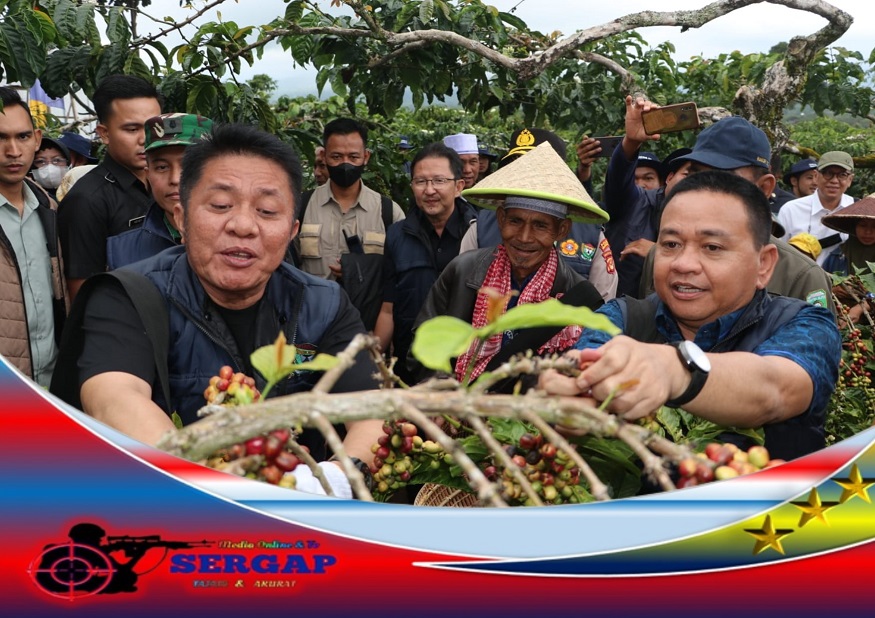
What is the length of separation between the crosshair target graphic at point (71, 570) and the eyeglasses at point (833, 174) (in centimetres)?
687

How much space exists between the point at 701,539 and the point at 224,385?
76cm

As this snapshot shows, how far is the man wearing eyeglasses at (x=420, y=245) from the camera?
4816 mm

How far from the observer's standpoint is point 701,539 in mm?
1014

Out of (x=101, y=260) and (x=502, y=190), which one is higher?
(x=502, y=190)

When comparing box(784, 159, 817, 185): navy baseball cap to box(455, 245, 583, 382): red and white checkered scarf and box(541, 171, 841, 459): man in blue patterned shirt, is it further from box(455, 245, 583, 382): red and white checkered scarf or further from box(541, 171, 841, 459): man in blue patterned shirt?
box(541, 171, 841, 459): man in blue patterned shirt

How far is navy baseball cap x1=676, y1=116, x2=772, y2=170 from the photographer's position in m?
3.13

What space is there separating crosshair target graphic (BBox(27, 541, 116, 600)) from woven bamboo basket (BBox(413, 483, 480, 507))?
2.42ft

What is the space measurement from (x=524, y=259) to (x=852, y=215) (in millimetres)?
2192

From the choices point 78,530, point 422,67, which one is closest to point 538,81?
point 422,67

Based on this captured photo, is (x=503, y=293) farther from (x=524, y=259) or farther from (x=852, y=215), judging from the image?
(x=852, y=215)

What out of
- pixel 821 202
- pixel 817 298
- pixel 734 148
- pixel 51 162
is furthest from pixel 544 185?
pixel 51 162

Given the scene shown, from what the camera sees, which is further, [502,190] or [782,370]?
[502,190]

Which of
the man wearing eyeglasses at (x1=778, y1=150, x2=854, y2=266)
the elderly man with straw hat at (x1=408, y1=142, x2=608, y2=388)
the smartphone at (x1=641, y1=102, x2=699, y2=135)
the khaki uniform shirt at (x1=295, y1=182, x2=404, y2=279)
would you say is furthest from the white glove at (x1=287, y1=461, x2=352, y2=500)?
the man wearing eyeglasses at (x1=778, y1=150, x2=854, y2=266)

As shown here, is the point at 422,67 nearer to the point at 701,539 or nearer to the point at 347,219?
the point at 347,219
